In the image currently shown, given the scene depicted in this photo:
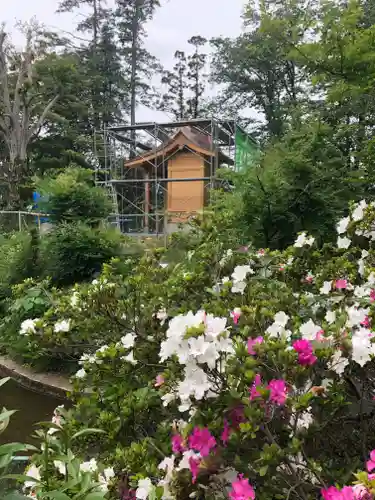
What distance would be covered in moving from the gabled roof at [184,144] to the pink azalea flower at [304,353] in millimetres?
15471

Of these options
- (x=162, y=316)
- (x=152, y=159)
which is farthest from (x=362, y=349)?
(x=152, y=159)

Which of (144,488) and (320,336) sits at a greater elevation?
(320,336)

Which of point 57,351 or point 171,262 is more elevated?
point 171,262

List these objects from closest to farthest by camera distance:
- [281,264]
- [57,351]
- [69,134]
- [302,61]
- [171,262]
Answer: [57,351]
[281,264]
[171,262]
[302,61]
[69,134]

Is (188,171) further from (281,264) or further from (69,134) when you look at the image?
(281,264)

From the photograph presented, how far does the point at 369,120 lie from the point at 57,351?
16.3 feet

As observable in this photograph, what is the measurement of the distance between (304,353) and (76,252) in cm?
448

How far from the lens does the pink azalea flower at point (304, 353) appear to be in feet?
3.53

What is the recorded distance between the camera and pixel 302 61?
172 inches

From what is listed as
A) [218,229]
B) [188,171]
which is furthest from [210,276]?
[188,171]

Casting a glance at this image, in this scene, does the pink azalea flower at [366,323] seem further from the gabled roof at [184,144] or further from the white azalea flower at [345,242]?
the gabled roof at [184,144]

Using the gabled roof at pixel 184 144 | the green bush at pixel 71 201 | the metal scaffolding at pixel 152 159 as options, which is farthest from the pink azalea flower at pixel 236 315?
the gabled roof at pixel 184 144

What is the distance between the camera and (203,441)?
3.51ft

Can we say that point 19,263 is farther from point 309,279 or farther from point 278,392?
point 278,392
